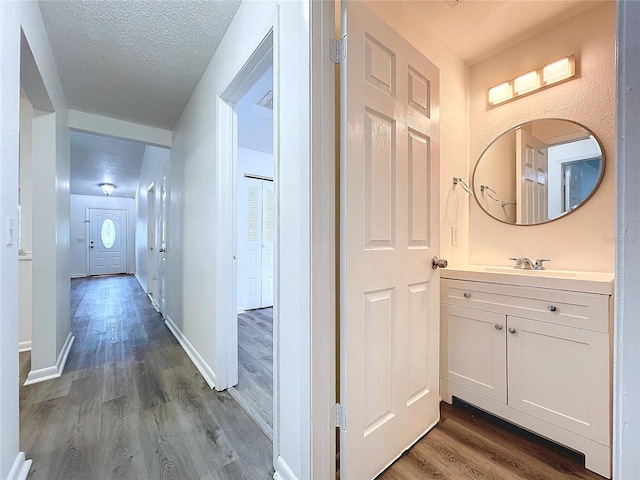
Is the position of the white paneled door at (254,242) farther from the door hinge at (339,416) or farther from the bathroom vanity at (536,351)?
the door hinge at (339,416)

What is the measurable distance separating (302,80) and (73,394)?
245 centimetres

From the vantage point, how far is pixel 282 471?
3.77 feet

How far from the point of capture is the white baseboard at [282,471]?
1109mm

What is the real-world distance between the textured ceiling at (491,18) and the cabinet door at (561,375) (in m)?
1.76

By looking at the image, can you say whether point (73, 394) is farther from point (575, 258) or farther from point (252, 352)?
point (575, 258)

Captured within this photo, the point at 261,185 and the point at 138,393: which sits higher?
the point at 261,185

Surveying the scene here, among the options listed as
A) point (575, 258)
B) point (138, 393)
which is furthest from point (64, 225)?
point (575, 258)

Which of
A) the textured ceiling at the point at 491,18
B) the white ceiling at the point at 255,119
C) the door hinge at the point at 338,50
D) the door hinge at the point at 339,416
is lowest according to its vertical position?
the door hinge at the point at 339,416

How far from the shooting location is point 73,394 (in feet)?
6.18

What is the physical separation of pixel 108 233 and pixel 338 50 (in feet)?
33.0

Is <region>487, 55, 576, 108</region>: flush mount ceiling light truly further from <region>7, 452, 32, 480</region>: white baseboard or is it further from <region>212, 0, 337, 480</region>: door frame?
A: <region>7, 452, 32, 480</region>: white baseboard

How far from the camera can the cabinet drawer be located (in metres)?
1.24

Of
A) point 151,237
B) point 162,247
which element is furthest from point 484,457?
point 151,237

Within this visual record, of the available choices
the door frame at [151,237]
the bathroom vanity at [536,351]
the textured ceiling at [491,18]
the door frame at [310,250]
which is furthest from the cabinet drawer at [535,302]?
the door frame at [151,237]
